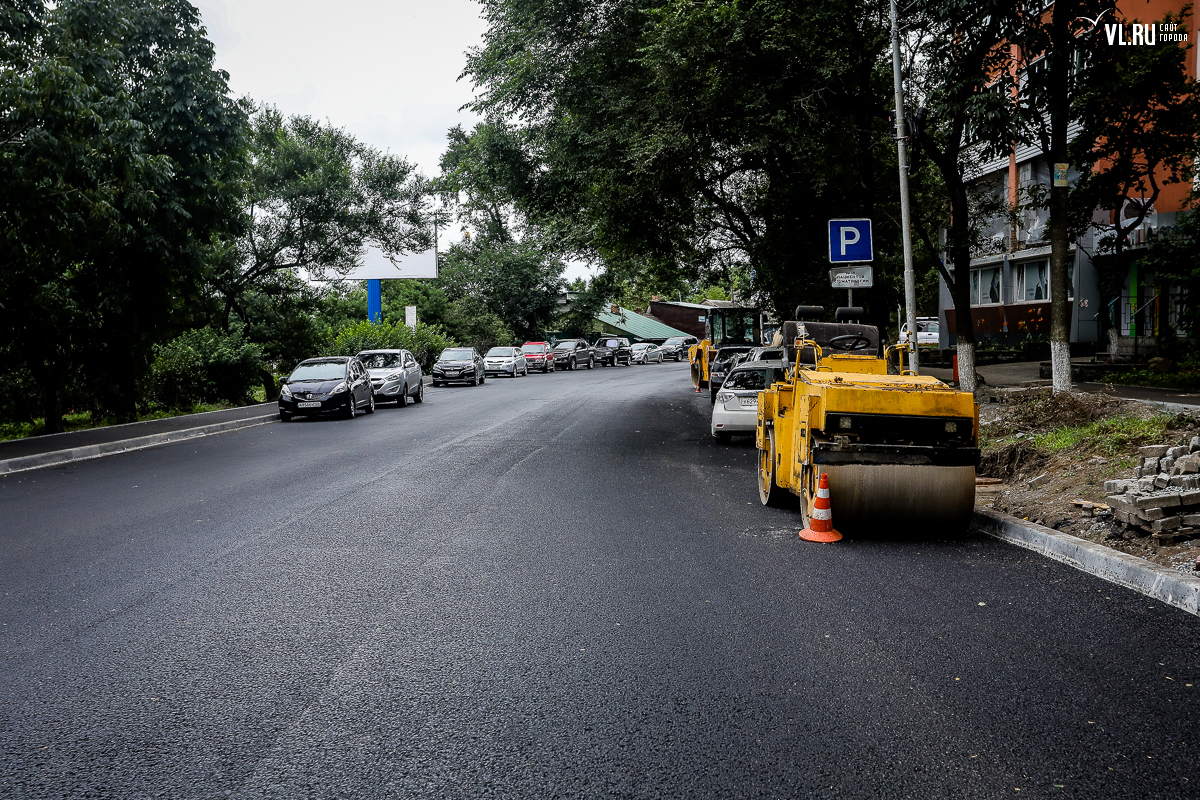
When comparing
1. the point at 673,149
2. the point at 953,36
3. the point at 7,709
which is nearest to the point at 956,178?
the point at 953,36

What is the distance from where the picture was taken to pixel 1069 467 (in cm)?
984

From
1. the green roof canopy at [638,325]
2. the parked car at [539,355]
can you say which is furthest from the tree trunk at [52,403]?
the green roof canopy at [638,325]

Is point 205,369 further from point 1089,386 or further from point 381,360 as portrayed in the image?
point 1089,386

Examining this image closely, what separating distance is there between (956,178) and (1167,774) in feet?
55.8

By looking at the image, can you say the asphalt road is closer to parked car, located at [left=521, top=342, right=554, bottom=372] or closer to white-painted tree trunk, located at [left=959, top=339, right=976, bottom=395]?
white-painted tree trunk, located at [left=959, top=339, right=976, bottom=395]

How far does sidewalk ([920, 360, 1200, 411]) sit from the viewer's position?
→ 15677mm

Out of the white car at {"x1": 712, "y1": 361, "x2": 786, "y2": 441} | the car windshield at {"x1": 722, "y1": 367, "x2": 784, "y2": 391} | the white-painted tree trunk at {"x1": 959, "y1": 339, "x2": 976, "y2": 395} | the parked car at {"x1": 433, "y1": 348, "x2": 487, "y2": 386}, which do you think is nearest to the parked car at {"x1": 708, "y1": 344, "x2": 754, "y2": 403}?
the white-painted tree trunk at {"x1": 959, "y1": 339, "x2": 976, "y2": 395}

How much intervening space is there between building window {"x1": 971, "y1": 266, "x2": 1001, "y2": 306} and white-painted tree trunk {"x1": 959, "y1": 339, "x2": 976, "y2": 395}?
21410mm

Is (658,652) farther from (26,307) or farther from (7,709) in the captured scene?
(26,307)

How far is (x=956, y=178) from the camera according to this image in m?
18.6

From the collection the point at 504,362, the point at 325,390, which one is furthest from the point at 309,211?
the point at 504,362

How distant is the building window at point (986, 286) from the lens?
37812 mm

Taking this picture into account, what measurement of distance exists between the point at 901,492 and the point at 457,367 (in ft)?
104

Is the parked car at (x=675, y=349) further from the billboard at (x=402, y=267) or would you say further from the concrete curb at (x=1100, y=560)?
the concrete curb at (x=1100, y=560)
